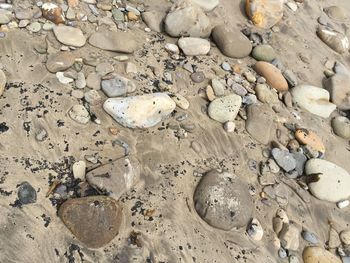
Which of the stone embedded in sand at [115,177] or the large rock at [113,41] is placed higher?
the large rock at [113,41]

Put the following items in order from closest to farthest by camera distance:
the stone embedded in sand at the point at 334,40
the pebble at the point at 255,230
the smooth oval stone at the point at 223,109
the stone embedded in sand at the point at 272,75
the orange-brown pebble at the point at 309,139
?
the pebble at the point at 255,230
the smooth oval stone at the point at 223,109
the orange-brown pebble at the point at 309,139
the stone embedded in sand at the point at 272,75
the stone embedded in sand at the point at 334,40

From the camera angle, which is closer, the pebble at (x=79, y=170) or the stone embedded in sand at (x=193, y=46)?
the pebble at (x=79, y=170)

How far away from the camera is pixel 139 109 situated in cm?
354

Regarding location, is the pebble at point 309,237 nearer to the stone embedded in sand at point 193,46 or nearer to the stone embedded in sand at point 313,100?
the stone embedded in sand at point 313,100

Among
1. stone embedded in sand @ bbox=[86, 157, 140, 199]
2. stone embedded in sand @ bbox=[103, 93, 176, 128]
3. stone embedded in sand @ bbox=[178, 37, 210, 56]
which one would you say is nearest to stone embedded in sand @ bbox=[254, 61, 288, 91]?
stone embedded in sand @ bbox=[178, 37, 210, 56]

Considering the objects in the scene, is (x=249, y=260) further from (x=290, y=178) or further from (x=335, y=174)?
(x=335, y=174)

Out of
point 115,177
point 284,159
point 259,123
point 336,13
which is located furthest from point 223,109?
point 336,13

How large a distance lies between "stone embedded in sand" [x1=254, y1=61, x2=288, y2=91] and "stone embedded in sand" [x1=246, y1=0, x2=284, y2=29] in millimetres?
728

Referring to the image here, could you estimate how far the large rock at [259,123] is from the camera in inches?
151

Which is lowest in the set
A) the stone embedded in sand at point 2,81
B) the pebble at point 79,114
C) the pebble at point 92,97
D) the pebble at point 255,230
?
the pebble at point 255,230

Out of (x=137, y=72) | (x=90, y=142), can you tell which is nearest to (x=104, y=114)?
(x=90, y=142)

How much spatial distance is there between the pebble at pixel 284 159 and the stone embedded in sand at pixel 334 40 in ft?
6.52

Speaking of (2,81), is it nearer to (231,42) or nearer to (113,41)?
(113,41)

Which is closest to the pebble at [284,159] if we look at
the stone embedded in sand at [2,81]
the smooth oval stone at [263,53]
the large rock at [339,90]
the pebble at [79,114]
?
the large rock at [339,90]
